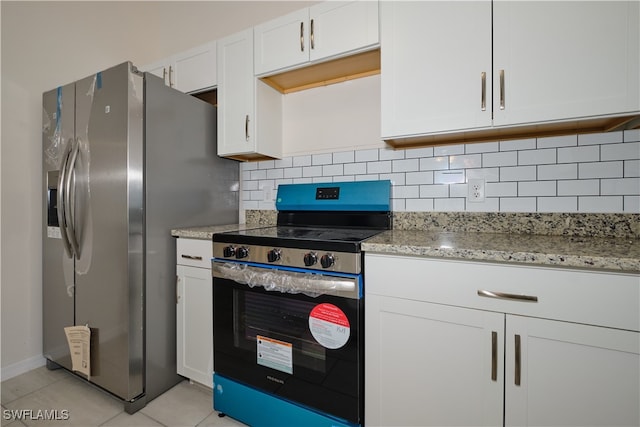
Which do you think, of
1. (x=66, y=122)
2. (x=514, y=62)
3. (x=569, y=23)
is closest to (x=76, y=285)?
(x=66, y=122)

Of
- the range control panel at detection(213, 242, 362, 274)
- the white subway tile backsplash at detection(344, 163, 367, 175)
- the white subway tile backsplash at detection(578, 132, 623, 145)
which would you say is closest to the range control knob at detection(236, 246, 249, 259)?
the range control panel at detection(213, 242, 362, 274)

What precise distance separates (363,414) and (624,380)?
2.91ft

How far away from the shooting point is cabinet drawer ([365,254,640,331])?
2.77 ft

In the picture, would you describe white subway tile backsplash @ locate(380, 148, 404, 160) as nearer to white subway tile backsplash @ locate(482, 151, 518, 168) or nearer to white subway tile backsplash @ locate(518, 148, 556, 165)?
white subway tile backsplash @ locate(482, 151, 518, 168)

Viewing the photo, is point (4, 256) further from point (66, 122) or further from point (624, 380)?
point (624, 380)

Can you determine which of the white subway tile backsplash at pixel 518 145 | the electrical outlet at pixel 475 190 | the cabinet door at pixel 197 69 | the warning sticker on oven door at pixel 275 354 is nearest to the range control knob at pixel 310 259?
the warning sticker on oven door at pixel 275 354

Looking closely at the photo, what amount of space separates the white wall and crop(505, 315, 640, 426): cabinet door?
2457 mm

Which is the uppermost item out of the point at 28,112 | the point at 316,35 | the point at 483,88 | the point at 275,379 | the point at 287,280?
the point at 316,35

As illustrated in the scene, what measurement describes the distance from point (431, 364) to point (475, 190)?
0.95 metres

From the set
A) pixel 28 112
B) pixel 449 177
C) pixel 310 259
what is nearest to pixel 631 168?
pixel 449 177

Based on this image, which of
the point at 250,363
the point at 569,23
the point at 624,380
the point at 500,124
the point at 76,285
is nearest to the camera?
the point at 624,380

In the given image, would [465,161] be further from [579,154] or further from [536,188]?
[579,154]

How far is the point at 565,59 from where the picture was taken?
1132 mm

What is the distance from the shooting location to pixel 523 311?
95 centimetres
